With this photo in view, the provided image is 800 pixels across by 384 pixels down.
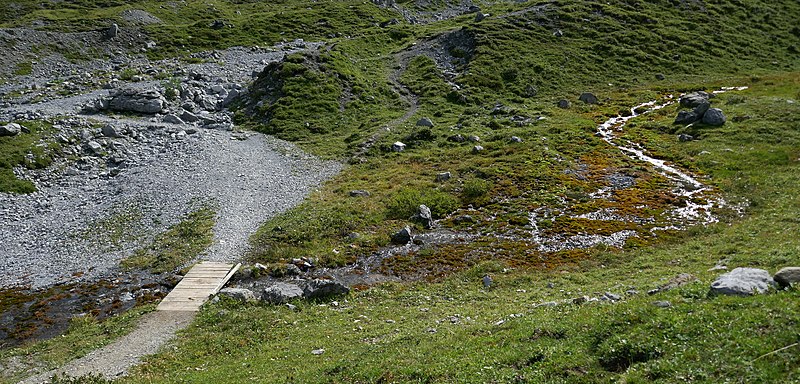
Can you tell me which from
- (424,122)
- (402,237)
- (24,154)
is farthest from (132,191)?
(424,122)

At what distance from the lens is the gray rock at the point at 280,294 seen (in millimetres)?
30578

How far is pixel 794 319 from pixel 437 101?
226 ft

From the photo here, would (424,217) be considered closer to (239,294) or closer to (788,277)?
(239,294)

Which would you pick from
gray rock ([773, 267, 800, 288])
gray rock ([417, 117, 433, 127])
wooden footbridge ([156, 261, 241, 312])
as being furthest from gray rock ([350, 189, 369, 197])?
gray rock ([773, 267, 800, 288])

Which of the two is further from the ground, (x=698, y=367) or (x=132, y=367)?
(x=698, y=367)

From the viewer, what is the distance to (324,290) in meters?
31.3

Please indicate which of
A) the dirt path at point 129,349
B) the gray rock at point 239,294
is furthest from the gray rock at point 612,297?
the dirt path at point 129,349

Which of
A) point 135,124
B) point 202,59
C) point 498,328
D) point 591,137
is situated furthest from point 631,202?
point 202,59

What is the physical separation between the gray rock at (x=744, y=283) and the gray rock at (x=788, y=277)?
221mm

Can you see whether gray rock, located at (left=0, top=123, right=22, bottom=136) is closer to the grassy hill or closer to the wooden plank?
the grassy hill

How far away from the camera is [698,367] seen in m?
13.6

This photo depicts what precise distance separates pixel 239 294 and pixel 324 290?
4.99m

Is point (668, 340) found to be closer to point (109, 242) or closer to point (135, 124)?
point (109, 242)

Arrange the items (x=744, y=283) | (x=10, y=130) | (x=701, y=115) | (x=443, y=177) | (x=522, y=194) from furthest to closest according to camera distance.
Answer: (x=701, y=115)
(x=10, y=130)
(x=443, y=177)
(x=522, y=194)
(x=744, y=283)
